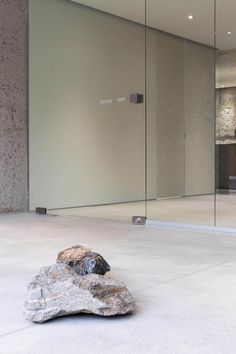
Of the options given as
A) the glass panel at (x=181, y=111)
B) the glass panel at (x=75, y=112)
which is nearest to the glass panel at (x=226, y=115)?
the glass panel at (x=181, y=111)

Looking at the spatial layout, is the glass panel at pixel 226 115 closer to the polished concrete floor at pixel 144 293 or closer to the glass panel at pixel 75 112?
the polished concrete floor at pixel 144 293

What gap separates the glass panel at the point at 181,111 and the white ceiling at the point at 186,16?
0.01 m

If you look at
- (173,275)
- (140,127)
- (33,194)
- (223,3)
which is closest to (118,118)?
(140,127)

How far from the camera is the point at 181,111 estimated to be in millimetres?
7320

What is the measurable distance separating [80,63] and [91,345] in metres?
7.16

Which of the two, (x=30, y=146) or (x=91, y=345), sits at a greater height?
(x=30, y=146)

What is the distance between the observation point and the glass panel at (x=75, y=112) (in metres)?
8.73

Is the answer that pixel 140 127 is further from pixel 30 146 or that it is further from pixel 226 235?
pixel 226 235

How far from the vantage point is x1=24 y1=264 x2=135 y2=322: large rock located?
9.12 feet

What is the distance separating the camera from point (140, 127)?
8242mm

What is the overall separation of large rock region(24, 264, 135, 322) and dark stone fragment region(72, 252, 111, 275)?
700 millimetres

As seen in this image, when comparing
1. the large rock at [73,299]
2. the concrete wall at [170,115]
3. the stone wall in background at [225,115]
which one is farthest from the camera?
the concrete wall at [170,115]

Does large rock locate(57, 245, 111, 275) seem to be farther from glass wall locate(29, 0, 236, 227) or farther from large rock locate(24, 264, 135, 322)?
glass wall locate(29, 0, 236, 227)

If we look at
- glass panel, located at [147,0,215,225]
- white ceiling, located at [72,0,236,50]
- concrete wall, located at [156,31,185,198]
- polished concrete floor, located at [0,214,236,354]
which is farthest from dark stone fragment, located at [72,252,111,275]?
white ceiling, located at [72,0,236,50]
